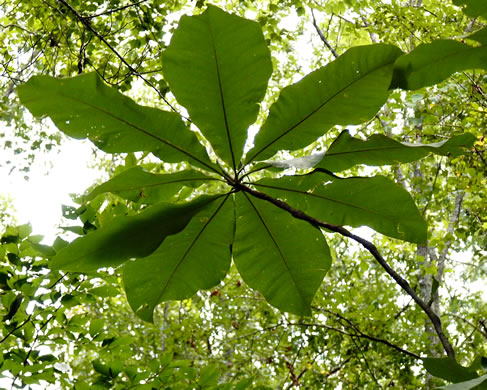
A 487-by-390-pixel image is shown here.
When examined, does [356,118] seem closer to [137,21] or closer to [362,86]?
[362,86]

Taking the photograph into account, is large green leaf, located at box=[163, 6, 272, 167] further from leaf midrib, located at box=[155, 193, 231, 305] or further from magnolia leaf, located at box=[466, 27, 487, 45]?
magnolia leaf, located at box=[466, 27, 487, 45]

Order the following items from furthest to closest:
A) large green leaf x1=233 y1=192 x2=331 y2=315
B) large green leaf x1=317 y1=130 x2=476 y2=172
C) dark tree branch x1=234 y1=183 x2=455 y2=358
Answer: large green leaf x1=233 y1=192 x2=331 y2=315
large green leaf x1=317 y1=130 x2=476 y2=172
dark tree branch x1=234 y1=183 x2=455 y2=358

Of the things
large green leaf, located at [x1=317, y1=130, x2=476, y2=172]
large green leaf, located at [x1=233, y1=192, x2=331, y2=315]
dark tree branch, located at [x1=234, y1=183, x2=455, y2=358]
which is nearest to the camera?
dark tree branch, located at [x1=234, y1=183, x2=455, y2=358]

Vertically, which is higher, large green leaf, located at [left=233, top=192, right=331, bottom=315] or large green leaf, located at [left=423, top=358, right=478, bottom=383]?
large green leaf, located at [left=233, top=192, right=331, bottom=315]

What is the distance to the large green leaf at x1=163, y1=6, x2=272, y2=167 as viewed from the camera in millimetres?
780

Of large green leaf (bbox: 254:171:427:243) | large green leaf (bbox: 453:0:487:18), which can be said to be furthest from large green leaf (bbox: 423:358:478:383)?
large green leaf (bbox: 453:0:487:18)

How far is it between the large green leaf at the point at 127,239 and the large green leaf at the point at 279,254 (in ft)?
0.46

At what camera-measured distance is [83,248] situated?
906 millimetres

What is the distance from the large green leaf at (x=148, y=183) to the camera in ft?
2.99

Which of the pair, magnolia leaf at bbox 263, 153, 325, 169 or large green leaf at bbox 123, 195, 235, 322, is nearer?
magnolia leaf at bbox 263, 153, 325, 169

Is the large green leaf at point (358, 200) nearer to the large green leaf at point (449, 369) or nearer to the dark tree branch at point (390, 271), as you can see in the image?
the dark tree branch at point (390, 271)

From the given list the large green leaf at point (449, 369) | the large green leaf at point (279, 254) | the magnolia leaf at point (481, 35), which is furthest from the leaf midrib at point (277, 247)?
the magnolia leaf at point (481, 35)

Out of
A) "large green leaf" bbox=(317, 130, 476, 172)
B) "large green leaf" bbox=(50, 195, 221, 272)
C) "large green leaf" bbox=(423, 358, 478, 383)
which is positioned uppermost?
"large green leaf" bbox=(317, 130, 476, 172)

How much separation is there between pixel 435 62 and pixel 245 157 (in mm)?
390
